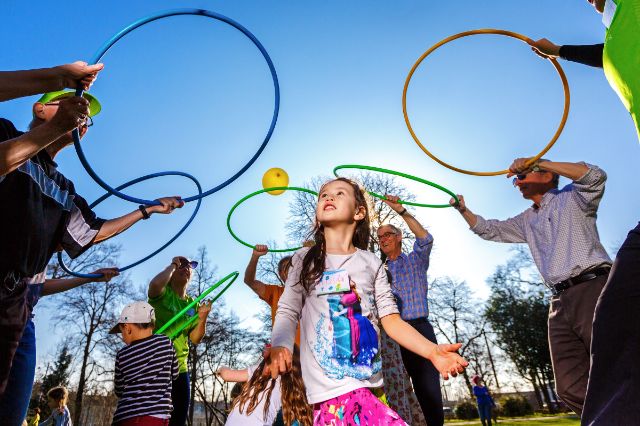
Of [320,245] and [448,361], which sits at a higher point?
[320,245]

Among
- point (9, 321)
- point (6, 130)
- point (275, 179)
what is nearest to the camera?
point (9, 321)

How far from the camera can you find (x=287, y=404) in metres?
2.64

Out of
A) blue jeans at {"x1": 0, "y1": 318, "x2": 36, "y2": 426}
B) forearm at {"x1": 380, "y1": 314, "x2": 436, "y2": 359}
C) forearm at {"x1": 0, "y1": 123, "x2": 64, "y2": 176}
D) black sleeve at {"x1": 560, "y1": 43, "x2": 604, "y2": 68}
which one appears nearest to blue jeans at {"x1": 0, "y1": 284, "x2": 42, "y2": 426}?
blue jeans at {"x1": 0, "y1": 318, "x2": 36, "y2": 426}

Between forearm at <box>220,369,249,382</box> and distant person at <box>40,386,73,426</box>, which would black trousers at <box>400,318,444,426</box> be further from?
distant person at <box>40,386,73,426</box>

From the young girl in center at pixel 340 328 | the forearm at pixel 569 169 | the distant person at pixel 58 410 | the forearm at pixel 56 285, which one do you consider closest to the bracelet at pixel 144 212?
the forearm at pixel 56 285

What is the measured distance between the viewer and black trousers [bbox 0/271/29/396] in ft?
7.59

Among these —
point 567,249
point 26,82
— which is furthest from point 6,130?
point 567,249

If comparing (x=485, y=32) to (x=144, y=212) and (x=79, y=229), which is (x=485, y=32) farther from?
(x=79, y=229)

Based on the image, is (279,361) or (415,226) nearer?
(279,361)

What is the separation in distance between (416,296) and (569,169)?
248cm

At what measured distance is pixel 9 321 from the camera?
2334 millimetres

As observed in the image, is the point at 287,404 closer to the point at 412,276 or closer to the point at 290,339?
the point at 290,339

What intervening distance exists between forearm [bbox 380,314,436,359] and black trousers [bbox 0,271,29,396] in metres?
2.08

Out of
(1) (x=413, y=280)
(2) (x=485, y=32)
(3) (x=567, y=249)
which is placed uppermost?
(2) (x=485, y=32)
